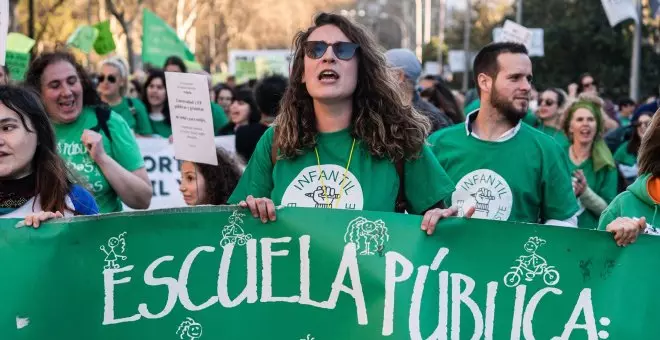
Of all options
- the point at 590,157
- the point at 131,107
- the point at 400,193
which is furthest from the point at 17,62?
the point at 400,193

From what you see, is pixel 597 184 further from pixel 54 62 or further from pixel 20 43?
pixel 20 43

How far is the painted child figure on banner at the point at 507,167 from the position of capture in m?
5.44

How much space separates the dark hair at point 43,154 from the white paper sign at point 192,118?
4.65ft

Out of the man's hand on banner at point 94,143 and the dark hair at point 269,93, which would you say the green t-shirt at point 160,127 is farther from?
the man's hand on banner at point 94,143

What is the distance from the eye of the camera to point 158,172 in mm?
9117

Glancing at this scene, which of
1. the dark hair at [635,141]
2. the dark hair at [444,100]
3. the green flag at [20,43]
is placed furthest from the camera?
the green flag at [20,43]

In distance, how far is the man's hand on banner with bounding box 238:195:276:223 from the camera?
4.00m

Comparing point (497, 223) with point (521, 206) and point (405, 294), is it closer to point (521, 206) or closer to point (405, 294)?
point (405, 294)

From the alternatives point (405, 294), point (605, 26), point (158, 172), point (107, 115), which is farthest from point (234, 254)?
point (605, 26)

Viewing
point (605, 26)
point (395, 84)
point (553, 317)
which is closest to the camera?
point (553, 317)

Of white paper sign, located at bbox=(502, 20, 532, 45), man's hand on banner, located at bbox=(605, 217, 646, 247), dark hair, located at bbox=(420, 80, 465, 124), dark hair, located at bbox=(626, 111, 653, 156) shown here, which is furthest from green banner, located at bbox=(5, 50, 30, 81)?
man's hand on banner, located at bbox=(605, 217, 646, 247)

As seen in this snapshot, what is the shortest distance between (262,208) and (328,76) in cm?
64

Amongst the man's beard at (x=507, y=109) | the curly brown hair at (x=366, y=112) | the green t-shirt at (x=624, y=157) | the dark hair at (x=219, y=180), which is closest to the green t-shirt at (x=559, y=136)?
the green t-shirt at (x=624, y=157)

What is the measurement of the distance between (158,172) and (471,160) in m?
4.03
